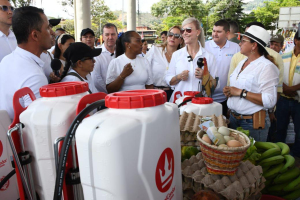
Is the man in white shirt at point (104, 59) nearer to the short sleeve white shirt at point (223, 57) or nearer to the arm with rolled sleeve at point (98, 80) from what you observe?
the arm with rolled sleeve at point (98, 80)

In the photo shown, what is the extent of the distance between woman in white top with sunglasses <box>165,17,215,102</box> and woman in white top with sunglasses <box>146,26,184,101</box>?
0.75 metres

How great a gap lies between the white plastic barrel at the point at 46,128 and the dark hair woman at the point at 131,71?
84.3 inches

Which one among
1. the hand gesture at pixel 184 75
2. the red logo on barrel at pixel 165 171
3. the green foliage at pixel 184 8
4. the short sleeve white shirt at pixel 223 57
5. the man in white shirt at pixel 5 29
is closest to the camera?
the red logo on barrel at pixel 165 171

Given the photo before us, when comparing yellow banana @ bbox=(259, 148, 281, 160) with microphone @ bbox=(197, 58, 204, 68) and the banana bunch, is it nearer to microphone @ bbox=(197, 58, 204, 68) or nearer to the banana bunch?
the banana bunch

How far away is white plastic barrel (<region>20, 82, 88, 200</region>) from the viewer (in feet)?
3.05

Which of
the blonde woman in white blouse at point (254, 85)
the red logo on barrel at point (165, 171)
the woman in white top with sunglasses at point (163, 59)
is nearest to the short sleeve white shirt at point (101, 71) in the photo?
the woman in white top with sunglasses at point (163, 59)

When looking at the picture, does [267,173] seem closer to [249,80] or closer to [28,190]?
[249,80]

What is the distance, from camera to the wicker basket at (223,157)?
1091mm

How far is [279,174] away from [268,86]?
925mm

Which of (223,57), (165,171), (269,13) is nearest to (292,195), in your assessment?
(165,171)

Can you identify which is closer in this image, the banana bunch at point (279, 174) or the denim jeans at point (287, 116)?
the banana bunch at point (279, 174)

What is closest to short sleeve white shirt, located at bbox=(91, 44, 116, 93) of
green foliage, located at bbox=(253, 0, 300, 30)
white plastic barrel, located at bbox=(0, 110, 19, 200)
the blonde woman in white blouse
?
the blonde woman in white blouse

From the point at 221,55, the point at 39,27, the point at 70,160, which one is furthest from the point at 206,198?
the point at 221,55

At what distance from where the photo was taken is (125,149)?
2.58 ft
